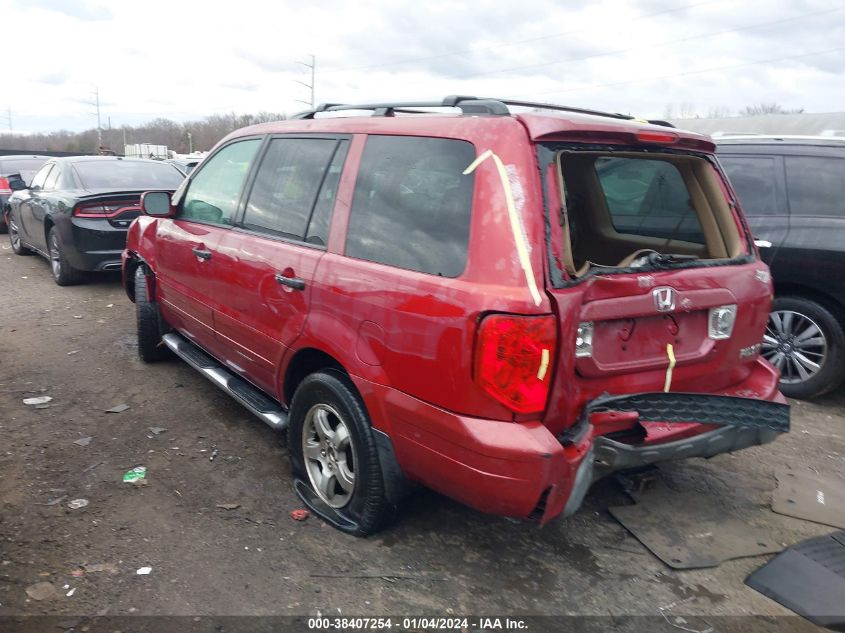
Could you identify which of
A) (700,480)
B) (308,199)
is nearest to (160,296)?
(308,199)

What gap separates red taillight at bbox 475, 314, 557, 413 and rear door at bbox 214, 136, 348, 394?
1.09 m

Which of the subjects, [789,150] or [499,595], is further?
[789,150]

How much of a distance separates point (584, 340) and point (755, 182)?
12.1 ft

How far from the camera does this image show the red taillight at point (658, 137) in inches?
111

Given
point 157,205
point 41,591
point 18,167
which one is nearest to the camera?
point 41,591

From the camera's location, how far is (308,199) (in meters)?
3.36

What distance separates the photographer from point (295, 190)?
349cm

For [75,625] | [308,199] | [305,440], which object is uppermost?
[308,199]

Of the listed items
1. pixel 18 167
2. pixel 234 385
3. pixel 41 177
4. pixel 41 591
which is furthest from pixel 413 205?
pixel 18 167

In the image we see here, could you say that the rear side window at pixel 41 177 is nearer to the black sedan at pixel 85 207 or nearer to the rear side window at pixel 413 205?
the black sedan at pixel 85 207

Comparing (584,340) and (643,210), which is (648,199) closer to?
(643,210)

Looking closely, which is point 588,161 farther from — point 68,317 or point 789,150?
point 68,317

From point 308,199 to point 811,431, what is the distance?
12.3ft

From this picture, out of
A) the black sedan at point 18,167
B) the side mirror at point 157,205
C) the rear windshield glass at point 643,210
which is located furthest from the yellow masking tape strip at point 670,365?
the black sedan at point 18,167
